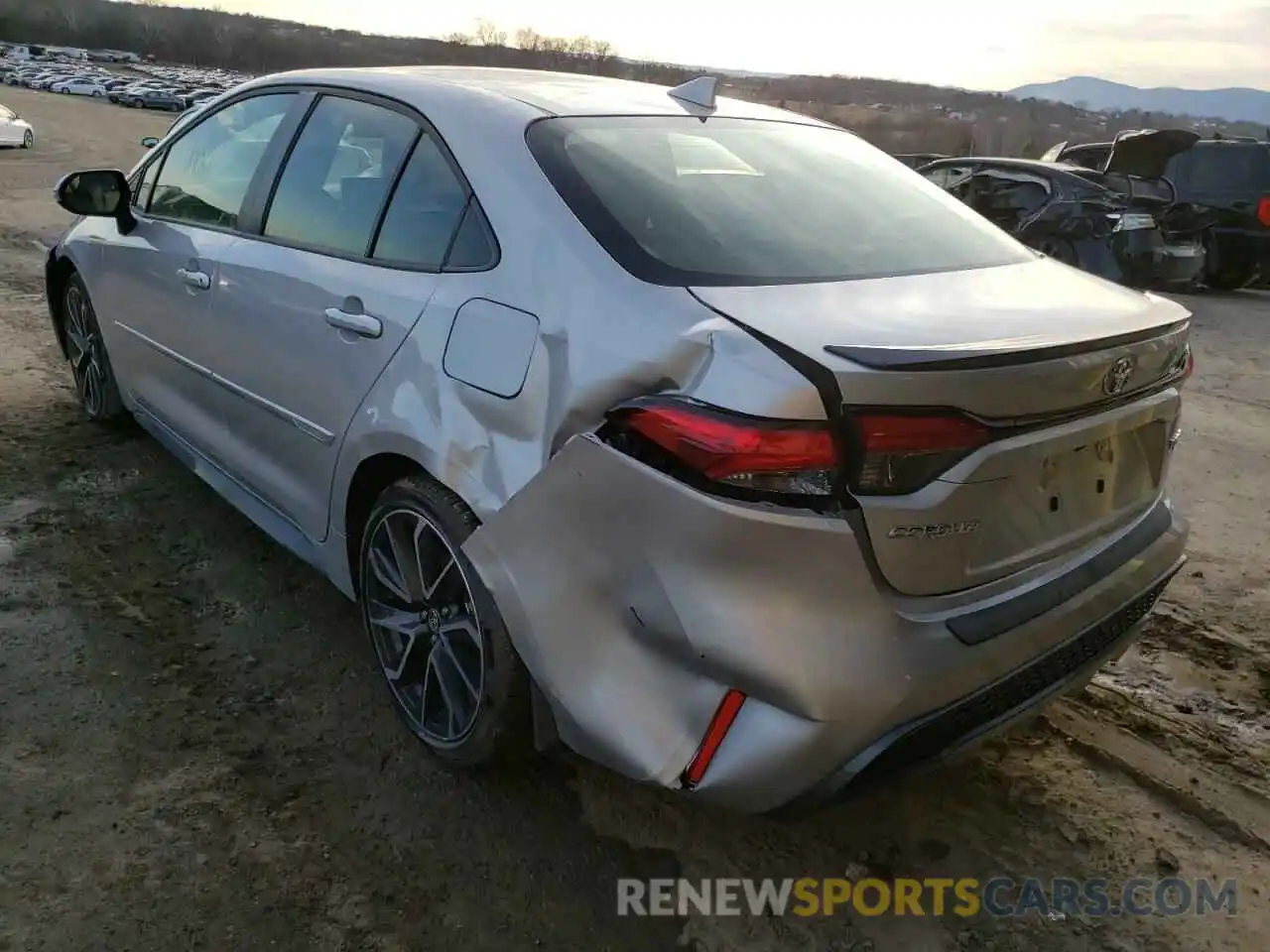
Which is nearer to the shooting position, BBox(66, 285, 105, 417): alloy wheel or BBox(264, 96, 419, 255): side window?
BBox(264, 96, 419, 255): side window

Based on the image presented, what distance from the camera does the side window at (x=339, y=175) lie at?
2.70m

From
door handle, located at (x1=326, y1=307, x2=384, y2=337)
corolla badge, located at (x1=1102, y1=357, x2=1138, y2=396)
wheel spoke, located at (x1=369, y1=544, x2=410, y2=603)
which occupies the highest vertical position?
corolla badge, located at (x1=1102, y1=357, x2=1138, y2=396)

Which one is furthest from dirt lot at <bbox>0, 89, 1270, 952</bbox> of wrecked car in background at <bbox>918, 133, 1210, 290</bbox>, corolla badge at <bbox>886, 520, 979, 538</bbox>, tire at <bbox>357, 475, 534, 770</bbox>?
wrecked car in background at <bbox>918, 133, 1210, 290</bbox>

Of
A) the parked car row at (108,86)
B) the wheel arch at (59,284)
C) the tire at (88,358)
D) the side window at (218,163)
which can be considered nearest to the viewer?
the side window at (218,163)

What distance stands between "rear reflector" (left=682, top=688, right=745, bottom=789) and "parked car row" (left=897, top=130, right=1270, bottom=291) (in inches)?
360

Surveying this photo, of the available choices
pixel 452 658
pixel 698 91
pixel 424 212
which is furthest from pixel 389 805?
pixel 698 91

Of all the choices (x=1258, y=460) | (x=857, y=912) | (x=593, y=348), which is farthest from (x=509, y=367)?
(x=1258, y=460)

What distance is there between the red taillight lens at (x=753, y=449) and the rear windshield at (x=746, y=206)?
1.28 feet

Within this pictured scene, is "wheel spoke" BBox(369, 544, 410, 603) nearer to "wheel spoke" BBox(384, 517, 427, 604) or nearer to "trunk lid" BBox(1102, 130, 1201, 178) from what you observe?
"wheel spoke" BBox(384, 517, 427, 604)

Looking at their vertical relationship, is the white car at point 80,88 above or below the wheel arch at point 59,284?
above

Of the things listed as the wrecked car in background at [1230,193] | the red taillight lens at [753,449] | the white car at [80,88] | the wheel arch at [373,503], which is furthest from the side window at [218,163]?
the white car at [80,88]

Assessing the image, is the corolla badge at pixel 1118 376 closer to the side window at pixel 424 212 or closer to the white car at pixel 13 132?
the side window at pixel 424 212

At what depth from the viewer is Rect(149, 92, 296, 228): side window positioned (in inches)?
130

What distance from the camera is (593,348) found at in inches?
76.9
